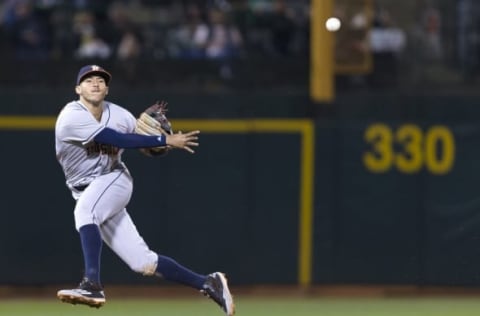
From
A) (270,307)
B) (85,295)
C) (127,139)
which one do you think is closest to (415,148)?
(270,307)

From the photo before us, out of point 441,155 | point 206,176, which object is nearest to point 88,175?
point 206,176

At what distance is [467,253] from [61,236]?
375 cm

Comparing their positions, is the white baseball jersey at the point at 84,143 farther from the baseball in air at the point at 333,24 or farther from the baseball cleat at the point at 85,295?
the baseball in air at the point at 333,24

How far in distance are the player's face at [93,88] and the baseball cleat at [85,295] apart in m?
1.17

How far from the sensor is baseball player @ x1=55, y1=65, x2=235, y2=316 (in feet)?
26.5

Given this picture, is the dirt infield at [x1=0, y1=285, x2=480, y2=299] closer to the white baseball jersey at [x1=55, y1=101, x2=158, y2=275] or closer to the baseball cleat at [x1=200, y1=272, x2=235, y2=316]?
the baseball cleat at [x1=200, y1=272, x2=235, y2=316]

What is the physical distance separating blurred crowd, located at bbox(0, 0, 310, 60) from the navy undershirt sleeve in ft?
18.0

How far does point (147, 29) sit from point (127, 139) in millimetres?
6123

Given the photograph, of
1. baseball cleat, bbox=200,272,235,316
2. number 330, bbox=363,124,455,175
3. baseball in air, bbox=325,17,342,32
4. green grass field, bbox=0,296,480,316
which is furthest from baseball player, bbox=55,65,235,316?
baseball in air, bbox=325,17,342,32

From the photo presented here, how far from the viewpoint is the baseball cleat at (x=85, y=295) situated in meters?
7.95

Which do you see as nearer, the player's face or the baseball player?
the baseball player

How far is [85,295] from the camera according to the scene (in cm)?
799

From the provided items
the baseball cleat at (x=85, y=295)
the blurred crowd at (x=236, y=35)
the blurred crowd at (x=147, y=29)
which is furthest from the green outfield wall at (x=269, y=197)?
the baseball cleat at (x=85, y=295)

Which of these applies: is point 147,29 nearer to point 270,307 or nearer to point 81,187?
point 270,307
